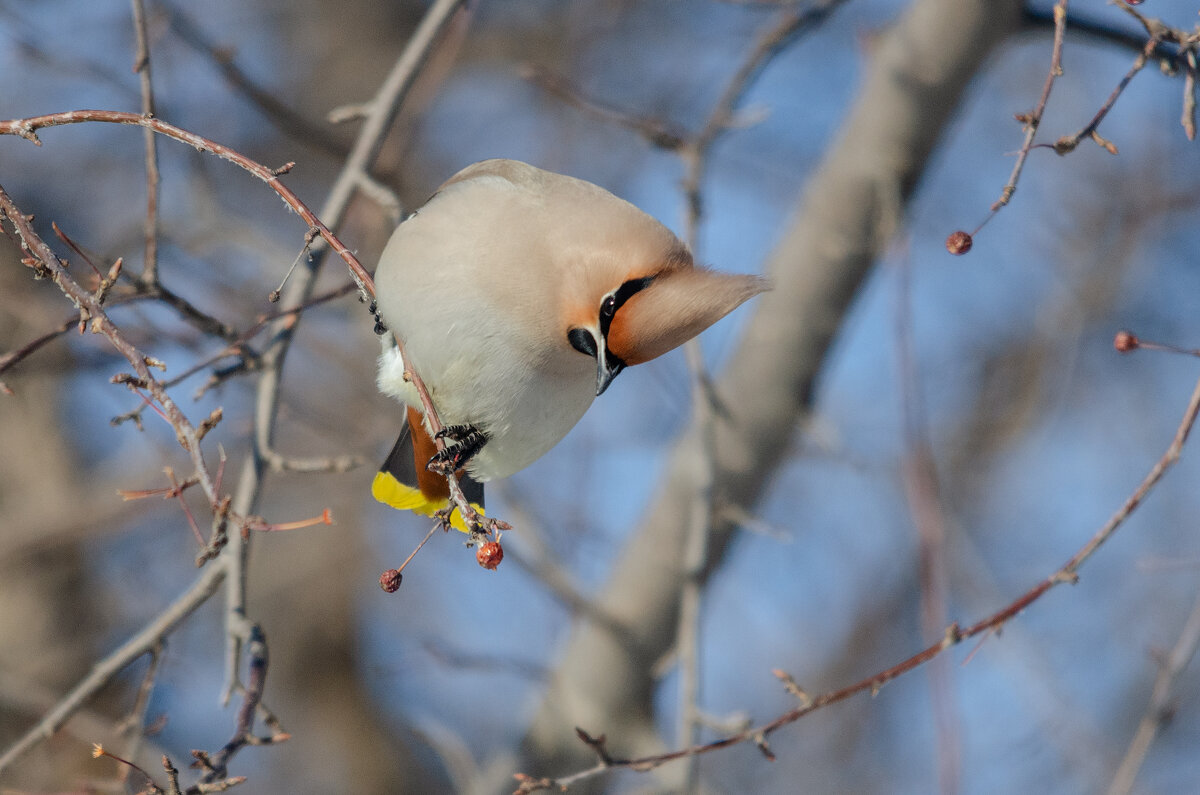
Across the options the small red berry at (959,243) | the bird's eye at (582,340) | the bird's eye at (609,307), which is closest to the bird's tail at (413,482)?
the bird's eye at (582,340)

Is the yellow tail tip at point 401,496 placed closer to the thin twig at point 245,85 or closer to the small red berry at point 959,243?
the thin twig at point 245,85

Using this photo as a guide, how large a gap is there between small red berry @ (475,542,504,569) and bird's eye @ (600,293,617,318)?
72cm

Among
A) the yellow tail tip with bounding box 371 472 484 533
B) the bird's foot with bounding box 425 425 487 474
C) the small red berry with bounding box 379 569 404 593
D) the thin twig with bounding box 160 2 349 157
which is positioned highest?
the thin twig with bounding box 160 2 349 157

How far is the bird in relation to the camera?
2.34 m

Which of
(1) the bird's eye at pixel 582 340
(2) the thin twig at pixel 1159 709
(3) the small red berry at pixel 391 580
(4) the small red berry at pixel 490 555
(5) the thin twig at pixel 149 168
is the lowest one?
(2) the thin twig at pixel 1159 709

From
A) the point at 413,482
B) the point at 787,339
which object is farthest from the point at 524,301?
the point at 787,339

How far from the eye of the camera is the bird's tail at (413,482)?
286 centimetres

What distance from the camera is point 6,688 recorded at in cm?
356

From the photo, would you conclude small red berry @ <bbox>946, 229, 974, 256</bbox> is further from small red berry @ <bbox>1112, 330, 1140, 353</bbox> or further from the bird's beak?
the bird's beak

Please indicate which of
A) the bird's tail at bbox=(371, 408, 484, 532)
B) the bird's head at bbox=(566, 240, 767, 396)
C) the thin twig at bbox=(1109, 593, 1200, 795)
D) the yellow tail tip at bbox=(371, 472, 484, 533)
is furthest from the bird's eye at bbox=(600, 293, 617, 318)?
the thin twig at bbox=(1109, 593, 1200, 795)

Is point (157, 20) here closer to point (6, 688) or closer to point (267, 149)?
point (6, 688)

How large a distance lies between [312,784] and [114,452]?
2.53m

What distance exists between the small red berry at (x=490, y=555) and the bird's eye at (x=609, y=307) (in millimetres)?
716

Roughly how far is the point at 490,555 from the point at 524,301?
809 mm
